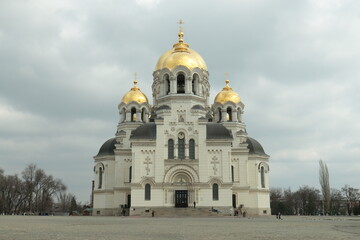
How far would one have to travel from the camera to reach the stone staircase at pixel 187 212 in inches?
1804

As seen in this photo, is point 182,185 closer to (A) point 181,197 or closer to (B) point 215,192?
(A) point 181,197

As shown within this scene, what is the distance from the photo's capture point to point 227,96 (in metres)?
58.9

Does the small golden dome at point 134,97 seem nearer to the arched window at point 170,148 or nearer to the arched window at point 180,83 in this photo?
the arched window at point 180,83

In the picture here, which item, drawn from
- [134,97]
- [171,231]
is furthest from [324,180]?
[171,231]

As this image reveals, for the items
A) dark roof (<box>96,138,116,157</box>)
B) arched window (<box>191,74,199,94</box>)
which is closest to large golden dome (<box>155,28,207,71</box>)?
arched window (<box>191,74,199,94</box>)

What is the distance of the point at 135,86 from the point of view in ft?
200

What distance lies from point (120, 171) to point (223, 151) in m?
13.9

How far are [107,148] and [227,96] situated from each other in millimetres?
17972

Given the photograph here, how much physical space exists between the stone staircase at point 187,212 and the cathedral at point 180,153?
38 centimetres

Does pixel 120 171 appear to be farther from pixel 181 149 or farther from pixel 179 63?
pixel 179 63

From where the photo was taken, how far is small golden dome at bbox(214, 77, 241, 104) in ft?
192

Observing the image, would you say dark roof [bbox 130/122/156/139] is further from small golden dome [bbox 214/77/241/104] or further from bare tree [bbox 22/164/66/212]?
bare tree [bbox 22/164/66/212]

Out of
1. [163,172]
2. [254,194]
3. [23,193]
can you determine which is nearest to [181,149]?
[163,172]

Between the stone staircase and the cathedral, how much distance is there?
0.38 meters
